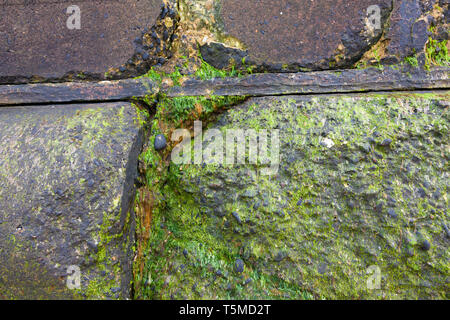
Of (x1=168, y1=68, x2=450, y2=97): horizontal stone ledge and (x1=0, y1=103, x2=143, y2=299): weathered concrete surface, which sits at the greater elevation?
(x1=168, y1=68, x2=450, y2=97): horizontal stone ledge

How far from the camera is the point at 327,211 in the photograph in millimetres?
905

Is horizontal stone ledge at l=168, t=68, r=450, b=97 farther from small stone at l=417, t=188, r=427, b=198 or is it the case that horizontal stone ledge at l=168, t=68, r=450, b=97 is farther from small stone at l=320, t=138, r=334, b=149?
small stone at l=417, t=188, r=427, b=198

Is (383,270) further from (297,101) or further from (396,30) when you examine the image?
(396,30)

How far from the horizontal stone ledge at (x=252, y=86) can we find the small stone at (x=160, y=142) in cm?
15

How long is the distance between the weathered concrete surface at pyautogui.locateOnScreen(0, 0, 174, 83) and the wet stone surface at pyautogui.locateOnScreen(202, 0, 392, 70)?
29 centimetres

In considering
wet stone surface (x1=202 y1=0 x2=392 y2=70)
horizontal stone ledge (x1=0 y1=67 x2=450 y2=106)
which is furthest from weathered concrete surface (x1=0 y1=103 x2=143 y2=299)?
wet stone surface (x1=202 y1=0 x2=392 y2=70)

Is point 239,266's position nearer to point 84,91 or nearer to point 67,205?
point 67,205

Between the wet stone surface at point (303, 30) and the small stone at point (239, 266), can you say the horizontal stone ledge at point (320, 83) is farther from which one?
the small stone at point (239, 266)

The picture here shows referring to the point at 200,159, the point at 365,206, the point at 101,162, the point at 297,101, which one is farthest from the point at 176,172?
the point at 365,206

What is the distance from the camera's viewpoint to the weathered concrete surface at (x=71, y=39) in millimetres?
1024

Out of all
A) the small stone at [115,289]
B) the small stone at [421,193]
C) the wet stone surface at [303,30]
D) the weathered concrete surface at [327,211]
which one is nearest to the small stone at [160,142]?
the weathered concrete surface at [327,211]

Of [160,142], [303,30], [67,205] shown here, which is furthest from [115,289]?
[303,30]

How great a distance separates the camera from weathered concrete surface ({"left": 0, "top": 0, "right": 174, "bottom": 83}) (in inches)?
40.3

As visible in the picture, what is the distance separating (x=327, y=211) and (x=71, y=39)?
104cm
